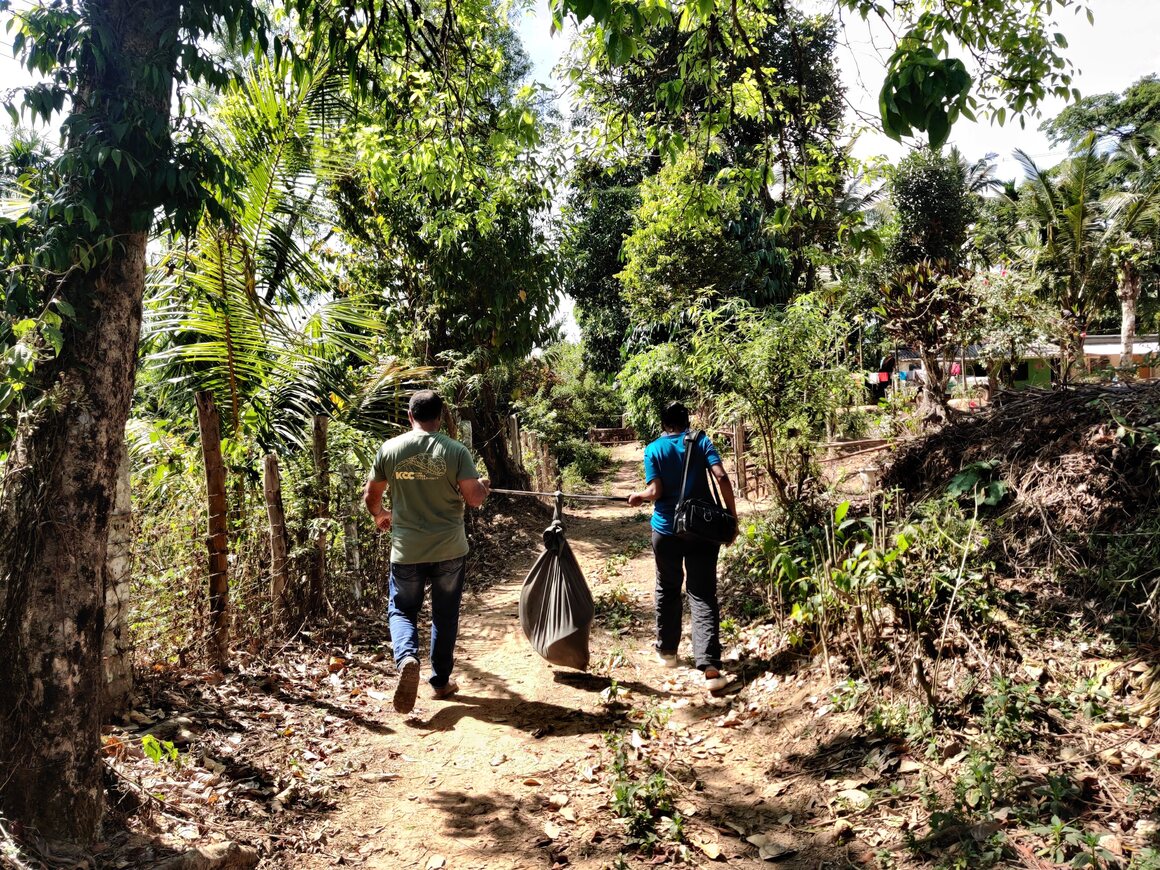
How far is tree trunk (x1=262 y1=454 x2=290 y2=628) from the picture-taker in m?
5.31

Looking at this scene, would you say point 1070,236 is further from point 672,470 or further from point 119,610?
point 119,610

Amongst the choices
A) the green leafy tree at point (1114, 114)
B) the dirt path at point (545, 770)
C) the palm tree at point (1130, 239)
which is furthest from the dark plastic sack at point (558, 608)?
the green leafy tree at point (1114, 114)

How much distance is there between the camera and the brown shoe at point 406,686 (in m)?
4.57

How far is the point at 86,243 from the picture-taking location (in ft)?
9.02

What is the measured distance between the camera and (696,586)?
204 inches

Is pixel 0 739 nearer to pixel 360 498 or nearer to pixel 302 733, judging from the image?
pixel 302 733

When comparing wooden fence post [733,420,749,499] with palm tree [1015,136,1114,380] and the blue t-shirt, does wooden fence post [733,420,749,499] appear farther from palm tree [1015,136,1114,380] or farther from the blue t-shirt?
palm tree [1015,136,1114,380]

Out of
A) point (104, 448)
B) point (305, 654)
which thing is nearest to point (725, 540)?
point (305, 654)

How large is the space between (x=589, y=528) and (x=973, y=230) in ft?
65.8

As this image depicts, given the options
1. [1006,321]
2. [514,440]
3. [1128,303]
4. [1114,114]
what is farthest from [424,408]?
[1114,114]

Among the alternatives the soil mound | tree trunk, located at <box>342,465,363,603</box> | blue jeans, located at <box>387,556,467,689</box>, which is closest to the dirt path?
blue jeans, located at <box>387,556,467,689</box>

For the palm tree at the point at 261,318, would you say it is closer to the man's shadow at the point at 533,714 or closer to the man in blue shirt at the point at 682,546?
the man's shadow at the point at 533,714

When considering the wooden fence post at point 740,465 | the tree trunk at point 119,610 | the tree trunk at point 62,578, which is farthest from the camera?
the wooden fence post at point 740,465

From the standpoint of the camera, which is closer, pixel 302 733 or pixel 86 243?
pixel 86 243
